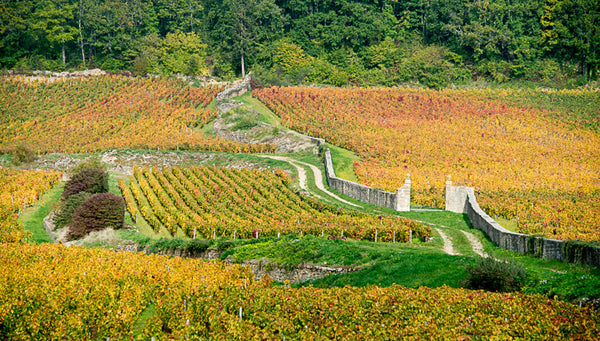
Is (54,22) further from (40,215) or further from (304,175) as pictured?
(304,175)

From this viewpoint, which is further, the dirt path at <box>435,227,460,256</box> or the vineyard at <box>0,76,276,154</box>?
the vineyard at <box>0,76,276,154</box>

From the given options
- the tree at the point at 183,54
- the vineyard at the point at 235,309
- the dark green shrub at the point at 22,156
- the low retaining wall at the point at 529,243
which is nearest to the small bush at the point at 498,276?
the vineyard at the point at 235,309

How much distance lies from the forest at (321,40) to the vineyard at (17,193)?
46.1 meters

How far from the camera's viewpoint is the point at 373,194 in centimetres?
3759

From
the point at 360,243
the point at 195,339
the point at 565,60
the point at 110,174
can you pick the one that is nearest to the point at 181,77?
the point at 110,174

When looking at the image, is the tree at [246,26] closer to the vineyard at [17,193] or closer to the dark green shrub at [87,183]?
the vineyard at [17,193]

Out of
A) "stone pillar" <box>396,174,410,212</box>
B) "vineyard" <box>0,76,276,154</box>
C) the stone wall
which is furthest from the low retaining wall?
"vineyard" <box>0,76,276,154</box>

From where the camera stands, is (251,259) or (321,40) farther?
(321,40)

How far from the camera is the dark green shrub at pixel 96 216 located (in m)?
34.4

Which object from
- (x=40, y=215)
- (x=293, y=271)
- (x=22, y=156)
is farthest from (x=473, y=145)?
(x=22, y=156)

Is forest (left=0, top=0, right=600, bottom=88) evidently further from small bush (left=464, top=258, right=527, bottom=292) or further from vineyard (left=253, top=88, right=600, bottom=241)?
small bush (left=464, top=258, right=527, bottom=292)

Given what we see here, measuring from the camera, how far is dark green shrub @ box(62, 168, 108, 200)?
1608 inches

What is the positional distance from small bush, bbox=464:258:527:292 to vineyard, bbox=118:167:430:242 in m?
10.8

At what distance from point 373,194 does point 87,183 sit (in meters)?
19.9
